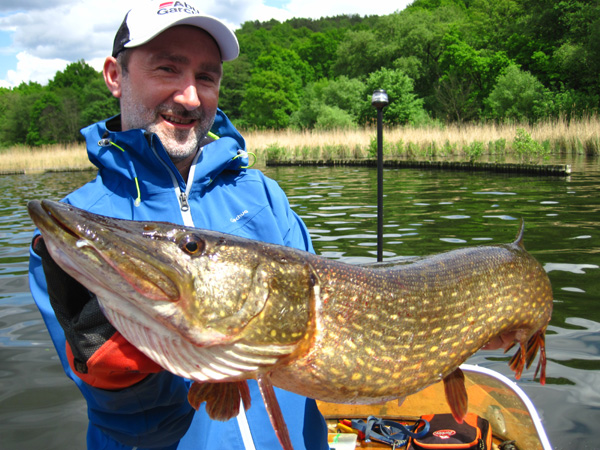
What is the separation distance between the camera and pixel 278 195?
2115 millimetres

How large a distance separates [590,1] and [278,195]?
3804 centimetres

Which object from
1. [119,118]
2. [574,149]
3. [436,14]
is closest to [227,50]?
[119,118]

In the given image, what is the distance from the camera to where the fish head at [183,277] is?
3.60ft

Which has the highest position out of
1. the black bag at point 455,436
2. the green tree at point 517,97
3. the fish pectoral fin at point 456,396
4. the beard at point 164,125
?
the green tree at point 517,97

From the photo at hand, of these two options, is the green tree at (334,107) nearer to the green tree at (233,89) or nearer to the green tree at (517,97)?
the green tree at (233,89)

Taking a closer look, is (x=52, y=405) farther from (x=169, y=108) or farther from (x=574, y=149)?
(x=574, y=149)

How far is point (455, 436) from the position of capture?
7.70 ft

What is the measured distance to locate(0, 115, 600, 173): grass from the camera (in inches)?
658

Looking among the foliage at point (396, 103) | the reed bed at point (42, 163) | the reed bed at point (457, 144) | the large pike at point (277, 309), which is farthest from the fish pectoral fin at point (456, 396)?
the foliage at point (396, 103)

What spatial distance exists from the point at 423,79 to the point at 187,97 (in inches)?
1788

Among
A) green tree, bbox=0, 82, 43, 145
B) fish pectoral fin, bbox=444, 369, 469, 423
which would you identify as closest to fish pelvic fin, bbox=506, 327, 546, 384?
fish pectoral fin, bbox=444, 369, 469, 423

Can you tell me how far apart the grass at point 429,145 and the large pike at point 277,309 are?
1484cm

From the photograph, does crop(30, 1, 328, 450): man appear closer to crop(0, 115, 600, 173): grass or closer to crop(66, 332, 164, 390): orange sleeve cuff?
crop(66, 332, 164, 390): orange sleeve cuff

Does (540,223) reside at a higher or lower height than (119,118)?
lower
